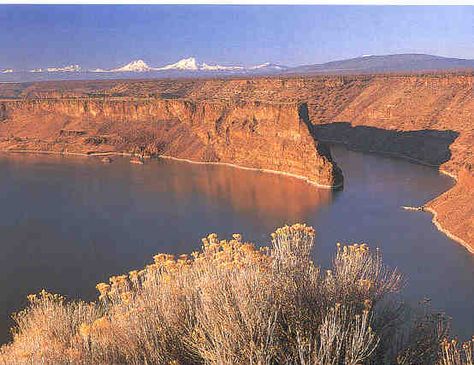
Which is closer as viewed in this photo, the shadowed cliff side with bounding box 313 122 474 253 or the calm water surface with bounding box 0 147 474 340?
the calm water surface with bounding box 0 147 474 340

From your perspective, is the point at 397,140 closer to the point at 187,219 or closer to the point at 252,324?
the point at 187,219

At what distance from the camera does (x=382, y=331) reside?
11836mm

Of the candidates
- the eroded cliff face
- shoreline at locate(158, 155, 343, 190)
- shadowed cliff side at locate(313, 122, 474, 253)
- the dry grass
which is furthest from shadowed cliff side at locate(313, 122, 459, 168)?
the dry grass

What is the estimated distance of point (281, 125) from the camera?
2232 inches

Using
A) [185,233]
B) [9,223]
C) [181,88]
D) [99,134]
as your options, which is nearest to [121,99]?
[99,134]

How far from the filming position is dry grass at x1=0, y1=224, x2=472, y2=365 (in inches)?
368

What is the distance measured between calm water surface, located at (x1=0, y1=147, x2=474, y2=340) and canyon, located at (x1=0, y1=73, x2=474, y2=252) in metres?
3.25

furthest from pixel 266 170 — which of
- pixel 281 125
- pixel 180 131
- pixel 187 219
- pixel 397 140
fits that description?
pixel 187 219

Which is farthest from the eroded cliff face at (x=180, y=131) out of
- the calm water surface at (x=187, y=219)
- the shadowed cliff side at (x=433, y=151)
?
the shadowed cliff side at (x=433, y=151)

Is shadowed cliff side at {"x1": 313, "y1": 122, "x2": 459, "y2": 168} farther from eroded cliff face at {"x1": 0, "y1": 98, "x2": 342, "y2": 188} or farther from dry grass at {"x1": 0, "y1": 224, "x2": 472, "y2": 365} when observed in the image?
dry grass at {"x1": 0, "y1": 224, "x2": 472, "y2": 365}

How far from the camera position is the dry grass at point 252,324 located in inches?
368

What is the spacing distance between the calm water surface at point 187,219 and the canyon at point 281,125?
3.25 metres

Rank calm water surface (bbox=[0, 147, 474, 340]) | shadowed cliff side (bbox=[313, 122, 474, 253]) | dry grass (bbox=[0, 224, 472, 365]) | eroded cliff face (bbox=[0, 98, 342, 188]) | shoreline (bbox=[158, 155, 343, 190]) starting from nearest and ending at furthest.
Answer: dry grass (bbox=[0, 224, 472, 365])
calm water surface (bbox=[0, 147, 474, 340])
shadowed cliff side (bbox=[313, 122, 474, 253])
shoreline (bbox=[158, 155, 343, 190])
eroded cliff face (bbox=[0, 98, 342, 188])

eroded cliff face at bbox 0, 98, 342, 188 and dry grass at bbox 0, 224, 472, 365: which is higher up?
dry grass at bbox 0, 224, 472, 365
